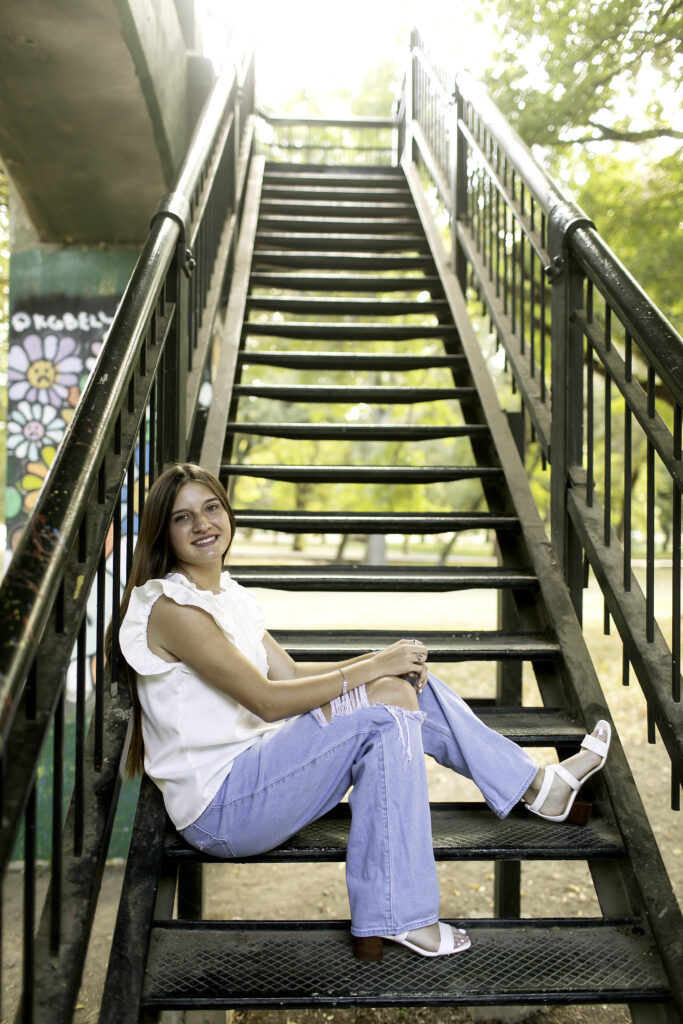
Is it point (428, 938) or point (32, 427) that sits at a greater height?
point (32, 427)

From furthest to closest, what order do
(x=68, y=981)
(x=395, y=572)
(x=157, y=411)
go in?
(x=395, y=572) → (x=157, y=411) → (x=68, y=981)

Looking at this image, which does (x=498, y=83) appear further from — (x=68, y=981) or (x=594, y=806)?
(x=68, y=981)

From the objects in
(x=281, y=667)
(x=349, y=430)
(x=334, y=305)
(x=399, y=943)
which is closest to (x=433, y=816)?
(x=399, y=943)

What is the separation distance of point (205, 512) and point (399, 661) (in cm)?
65

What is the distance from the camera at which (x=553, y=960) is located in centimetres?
197

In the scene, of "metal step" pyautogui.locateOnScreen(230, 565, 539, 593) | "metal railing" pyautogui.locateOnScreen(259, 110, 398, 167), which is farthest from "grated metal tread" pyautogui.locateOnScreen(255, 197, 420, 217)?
"metal railing" pyautogui.locateOnScreen(259, 110, 398, 167)

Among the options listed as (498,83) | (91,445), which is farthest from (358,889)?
(498,83)

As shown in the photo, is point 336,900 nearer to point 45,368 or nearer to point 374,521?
point 374,521

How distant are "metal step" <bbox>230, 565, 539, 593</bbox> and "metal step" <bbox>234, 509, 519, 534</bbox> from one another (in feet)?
0.70

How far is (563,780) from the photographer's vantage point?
7.62 feet

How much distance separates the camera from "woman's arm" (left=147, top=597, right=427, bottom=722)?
6.56 ft

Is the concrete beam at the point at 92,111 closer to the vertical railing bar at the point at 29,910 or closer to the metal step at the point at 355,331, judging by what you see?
the metal step at the point at 355,331

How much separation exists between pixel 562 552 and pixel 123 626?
1725mm

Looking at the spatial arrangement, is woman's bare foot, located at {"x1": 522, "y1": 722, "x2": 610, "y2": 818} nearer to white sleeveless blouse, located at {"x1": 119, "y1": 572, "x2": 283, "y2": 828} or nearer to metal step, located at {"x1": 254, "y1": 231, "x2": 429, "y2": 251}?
white sleeveless blouse, located at {"x1": 119, "y1": 572, "x2": 283, "y2": 828}
